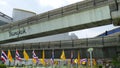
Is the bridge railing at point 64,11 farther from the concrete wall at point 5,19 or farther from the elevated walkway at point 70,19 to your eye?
the concrete wall at point 5,19

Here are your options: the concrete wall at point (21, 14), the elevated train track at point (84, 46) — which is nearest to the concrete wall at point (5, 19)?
the concrete wall at point (21, 14)

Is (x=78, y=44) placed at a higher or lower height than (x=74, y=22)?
lower

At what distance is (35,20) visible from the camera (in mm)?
26906

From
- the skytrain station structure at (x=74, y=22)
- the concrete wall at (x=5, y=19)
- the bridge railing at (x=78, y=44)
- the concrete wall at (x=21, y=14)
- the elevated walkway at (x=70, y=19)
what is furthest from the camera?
the concrete wall at (x=5, y=19)

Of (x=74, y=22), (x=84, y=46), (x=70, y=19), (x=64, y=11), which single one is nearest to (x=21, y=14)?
(x=84, y=46)

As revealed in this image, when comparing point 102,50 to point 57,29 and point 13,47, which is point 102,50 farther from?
point 13,47

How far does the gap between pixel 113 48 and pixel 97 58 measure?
472 centimetres

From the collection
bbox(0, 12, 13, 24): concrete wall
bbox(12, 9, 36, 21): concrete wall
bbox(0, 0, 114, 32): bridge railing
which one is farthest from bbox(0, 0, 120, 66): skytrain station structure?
bbox(0, 12, 13, 24): concrete wall

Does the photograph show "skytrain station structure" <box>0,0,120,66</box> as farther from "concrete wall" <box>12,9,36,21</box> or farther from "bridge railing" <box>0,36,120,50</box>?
"concrete wall" <box>12,9,36,21</box>

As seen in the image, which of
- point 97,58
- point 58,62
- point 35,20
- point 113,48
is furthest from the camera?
point 58,62

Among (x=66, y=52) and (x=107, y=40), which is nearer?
(x=107, y=40)

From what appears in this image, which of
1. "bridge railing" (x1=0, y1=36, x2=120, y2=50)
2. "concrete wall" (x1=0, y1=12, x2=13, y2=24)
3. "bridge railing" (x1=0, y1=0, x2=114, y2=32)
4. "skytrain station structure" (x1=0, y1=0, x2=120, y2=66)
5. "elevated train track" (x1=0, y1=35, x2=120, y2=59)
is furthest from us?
"concrete wall" (x1=0, y1=12, x2=13, y2=24)

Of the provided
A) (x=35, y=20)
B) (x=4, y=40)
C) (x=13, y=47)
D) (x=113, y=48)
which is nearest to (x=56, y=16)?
(x=35, y=20)

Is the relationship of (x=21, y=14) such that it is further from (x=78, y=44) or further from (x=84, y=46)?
(x=84, y=46)
